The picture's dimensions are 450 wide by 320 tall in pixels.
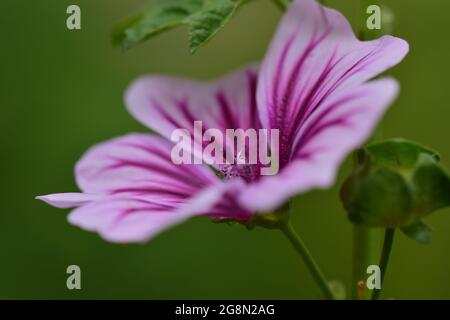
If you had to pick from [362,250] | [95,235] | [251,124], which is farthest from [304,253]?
[95,235]

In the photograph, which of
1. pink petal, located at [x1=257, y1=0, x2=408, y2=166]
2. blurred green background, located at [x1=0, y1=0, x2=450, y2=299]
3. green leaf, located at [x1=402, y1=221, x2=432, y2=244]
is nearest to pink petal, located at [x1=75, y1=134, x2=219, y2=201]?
pink petal, located at [x1=257, y1=0, x2=408, y2=166]

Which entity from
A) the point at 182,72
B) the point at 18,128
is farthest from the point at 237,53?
the point at 18,128

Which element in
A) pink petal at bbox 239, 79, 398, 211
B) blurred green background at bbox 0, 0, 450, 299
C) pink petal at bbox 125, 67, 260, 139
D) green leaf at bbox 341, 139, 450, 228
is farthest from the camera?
blurred green background at bbox 0, 0, 450, 299

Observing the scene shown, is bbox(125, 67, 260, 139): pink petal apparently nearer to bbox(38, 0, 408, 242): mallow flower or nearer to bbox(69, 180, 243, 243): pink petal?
bbox(38, 0, 408, 242): mallow flower

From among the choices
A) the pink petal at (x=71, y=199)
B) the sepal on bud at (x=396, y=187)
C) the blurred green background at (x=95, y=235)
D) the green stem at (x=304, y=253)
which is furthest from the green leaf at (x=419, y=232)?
the blurred green background at (x=95, y=235)

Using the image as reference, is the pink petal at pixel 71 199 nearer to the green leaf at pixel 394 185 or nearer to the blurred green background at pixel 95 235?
the green leaf at pixel 394 185
